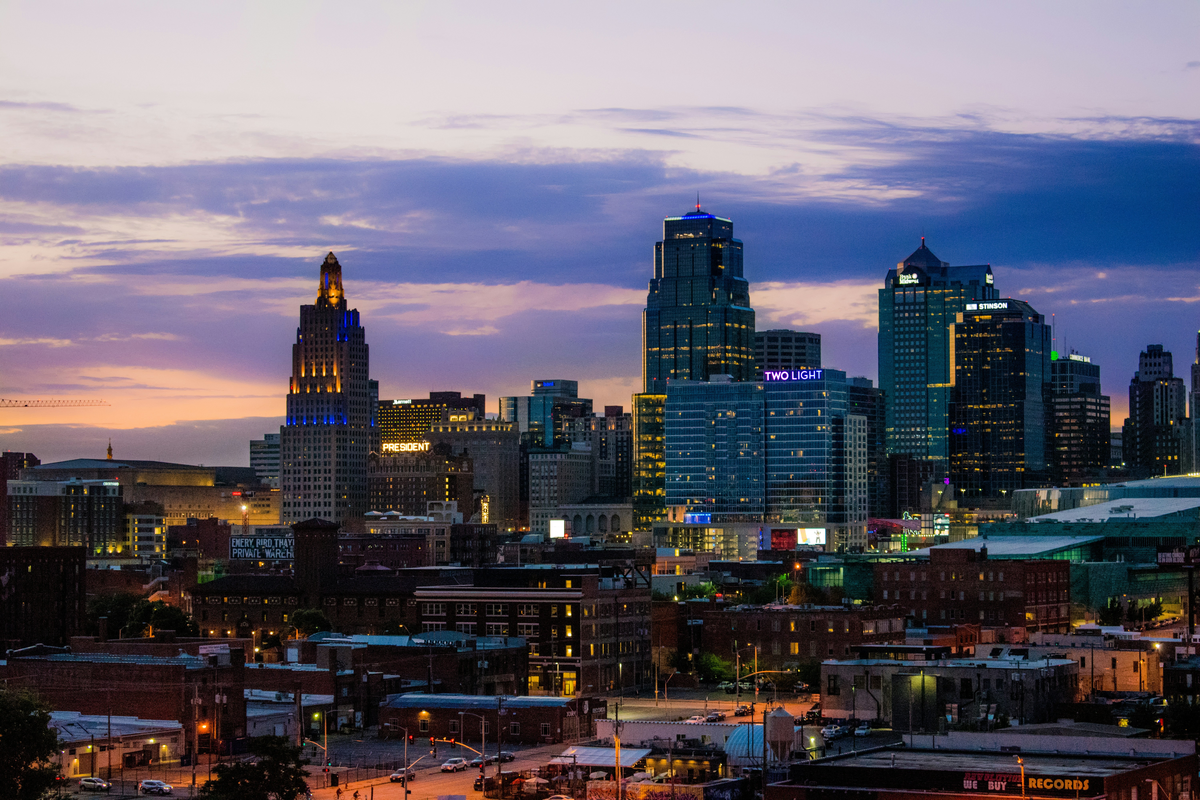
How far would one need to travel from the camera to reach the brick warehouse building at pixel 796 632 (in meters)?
188

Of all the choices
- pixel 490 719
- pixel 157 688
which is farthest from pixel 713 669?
pixel 157 688

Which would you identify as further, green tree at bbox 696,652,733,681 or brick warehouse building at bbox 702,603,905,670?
green tree at bbox 696,652,733,681

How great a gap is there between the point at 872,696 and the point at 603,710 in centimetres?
2096

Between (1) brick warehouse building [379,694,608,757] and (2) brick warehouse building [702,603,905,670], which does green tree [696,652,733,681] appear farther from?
(1) brick warehouse building [379,694,608,757]

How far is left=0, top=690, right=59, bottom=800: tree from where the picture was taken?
10581 cm

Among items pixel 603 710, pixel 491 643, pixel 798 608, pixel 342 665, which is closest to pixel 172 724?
pixel 342 665

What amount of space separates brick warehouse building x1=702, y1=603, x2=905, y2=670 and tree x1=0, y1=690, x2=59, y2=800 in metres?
91.6

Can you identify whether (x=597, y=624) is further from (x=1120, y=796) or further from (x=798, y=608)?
(x=1120, y=796)

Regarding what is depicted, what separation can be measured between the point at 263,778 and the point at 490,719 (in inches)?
1574

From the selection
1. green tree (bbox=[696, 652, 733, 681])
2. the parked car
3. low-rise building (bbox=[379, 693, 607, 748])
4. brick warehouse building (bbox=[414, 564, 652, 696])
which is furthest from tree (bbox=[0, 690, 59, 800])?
green tree (bbox=[696, 652, 733, 681])

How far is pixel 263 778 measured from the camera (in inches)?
4262

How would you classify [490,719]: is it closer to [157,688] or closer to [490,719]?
[490,719]

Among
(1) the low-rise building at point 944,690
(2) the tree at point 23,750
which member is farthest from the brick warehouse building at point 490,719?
(2) the tree at point 23,750

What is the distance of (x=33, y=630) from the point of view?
193875 millimetres
